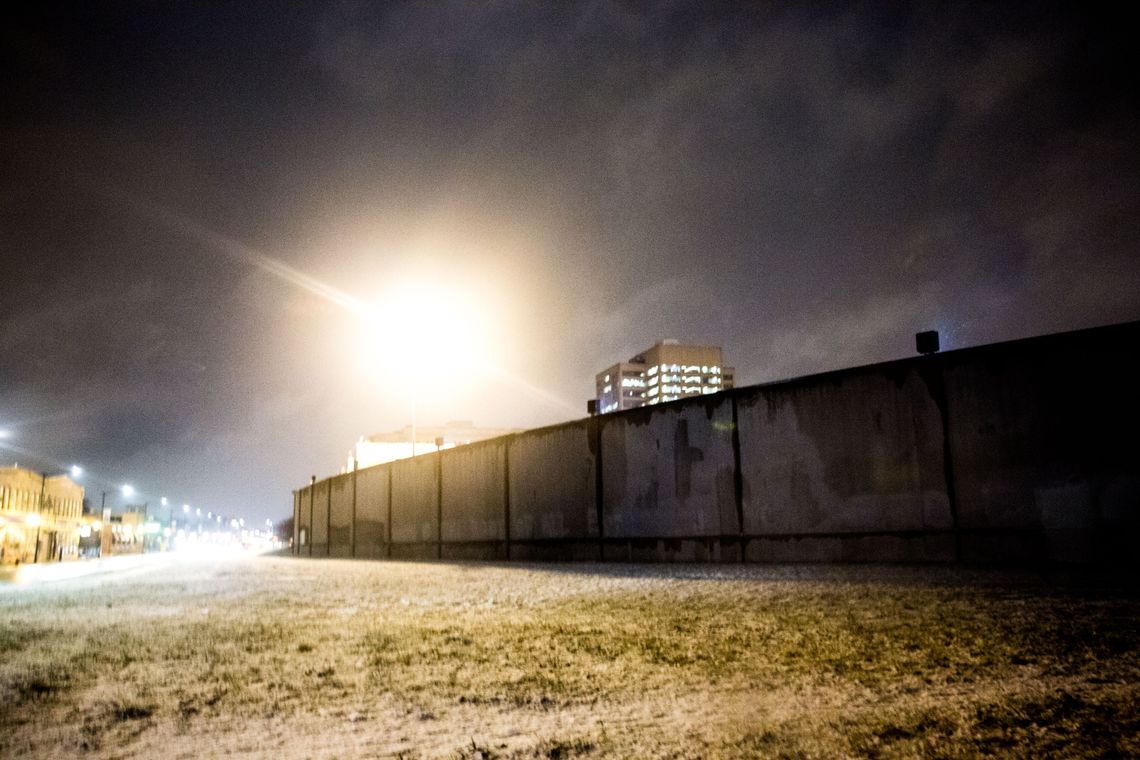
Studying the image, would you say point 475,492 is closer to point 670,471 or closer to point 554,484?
point 554,484

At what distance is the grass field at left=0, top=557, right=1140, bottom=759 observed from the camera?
294 cm

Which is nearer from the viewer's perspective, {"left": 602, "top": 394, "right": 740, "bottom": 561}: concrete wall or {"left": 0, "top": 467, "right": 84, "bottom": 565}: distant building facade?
{"left": 602, "top": 394, "right": 740, "bottom": 561}: concrete wall

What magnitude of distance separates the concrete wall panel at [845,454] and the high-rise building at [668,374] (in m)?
158

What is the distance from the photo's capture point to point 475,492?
69.9 ft

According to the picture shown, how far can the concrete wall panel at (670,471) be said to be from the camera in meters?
13.8

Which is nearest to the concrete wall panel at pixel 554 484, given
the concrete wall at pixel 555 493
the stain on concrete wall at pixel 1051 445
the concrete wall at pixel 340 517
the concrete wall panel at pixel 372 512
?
the concrete wall at pixel 555 493

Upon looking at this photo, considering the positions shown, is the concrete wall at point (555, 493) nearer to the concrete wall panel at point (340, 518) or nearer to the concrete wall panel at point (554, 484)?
the concrete wall panel at point (554, 484)

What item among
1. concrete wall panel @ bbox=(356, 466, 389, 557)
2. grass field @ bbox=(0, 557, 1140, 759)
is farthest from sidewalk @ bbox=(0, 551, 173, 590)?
grass field @ bbox=(0, 557, 1140, 759)

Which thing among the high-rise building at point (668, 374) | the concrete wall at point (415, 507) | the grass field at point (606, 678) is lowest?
the grass field at point (606, 678)

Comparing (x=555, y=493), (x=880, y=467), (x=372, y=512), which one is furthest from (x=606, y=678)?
(x=372, y=512)

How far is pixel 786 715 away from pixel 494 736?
136 centimetres

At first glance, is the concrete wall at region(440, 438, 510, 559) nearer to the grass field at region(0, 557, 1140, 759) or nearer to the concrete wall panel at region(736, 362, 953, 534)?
the concrete wall panel at region(736, 362, 953, 534)

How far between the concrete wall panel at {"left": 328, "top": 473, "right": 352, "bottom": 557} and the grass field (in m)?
25.5

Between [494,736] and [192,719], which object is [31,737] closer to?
[192,719]
